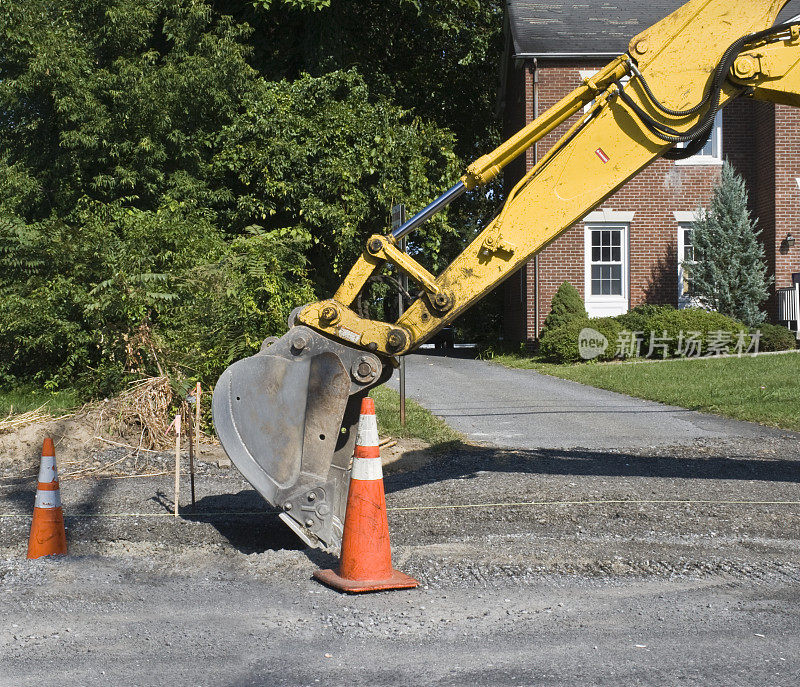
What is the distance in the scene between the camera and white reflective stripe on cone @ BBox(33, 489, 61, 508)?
5.50m

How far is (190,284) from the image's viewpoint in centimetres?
1107

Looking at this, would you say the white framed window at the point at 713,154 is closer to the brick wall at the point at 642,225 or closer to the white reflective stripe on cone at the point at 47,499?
the brick wall at the point at 642,225

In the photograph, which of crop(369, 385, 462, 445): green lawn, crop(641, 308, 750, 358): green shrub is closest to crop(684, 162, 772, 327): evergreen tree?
crop(641, 308, 750, 358): green shrub

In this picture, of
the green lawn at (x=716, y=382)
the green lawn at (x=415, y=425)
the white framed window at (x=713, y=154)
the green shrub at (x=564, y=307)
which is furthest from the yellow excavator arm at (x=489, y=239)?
the white framed window at (x=713, y=154)

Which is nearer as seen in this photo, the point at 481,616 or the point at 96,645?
the point at 96,645

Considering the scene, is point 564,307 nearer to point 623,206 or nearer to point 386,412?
point 623,206

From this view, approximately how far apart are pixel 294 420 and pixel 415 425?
600 cm

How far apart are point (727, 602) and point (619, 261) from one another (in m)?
19.7

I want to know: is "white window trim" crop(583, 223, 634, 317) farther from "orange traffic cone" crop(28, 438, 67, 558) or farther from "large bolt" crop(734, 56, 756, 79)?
"orange traffic cone" crop(28, 438, 67, 558)

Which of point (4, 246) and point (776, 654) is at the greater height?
point (4, 246)

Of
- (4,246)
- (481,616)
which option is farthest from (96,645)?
(4,246)

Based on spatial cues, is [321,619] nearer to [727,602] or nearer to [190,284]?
[727,602]

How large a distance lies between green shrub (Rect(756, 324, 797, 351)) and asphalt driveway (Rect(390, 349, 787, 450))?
5.95m

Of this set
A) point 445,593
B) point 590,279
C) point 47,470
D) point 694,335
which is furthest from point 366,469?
point 590,279
